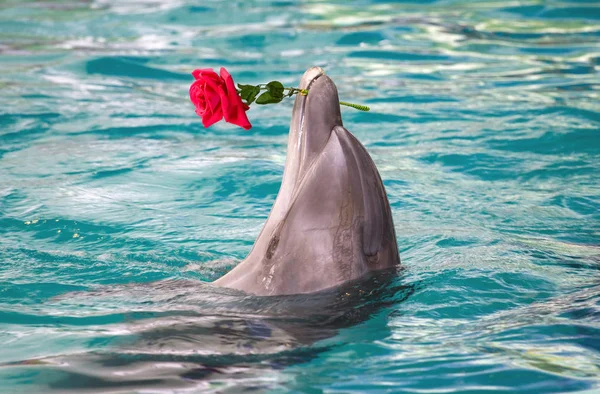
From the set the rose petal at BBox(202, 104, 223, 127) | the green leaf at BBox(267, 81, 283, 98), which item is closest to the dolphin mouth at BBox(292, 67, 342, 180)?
the green leaf at BBox(267, 81, 283, 98)

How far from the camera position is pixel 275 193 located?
7.59 metres

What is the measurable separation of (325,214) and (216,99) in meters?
A: 0.79

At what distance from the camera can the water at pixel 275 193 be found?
3582 mm

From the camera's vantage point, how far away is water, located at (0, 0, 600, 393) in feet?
11.8

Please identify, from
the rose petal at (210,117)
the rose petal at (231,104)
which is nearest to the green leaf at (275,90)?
the rose petal at (231,104)

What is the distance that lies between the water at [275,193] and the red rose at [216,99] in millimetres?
844

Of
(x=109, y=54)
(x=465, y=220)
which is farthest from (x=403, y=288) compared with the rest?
(x=109, y=54)

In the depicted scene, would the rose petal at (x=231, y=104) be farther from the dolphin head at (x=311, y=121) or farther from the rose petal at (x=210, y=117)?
the dolphin head at (x=311, y=121)

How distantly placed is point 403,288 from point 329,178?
2.39ft

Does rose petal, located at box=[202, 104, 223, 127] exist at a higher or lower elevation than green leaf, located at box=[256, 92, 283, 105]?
lower

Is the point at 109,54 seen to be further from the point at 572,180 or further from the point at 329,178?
the point at 329,178

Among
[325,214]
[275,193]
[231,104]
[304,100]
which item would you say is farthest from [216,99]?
[275,193]

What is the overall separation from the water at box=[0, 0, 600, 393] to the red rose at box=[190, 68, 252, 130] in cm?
84

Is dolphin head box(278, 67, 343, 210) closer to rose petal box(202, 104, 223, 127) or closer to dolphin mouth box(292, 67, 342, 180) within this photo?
dolphin mouth box(292, 67, 342, 180)
